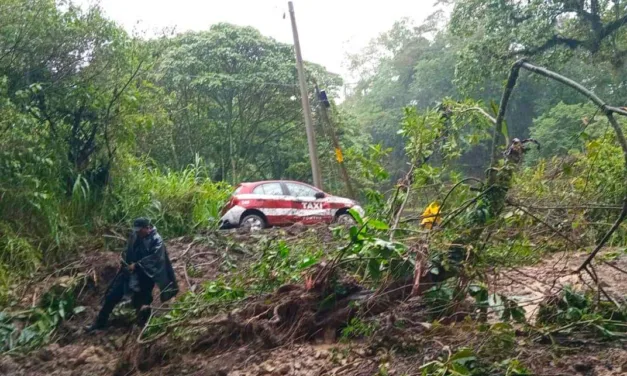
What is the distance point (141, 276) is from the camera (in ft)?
27.8

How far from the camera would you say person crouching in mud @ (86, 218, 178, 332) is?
329 inches

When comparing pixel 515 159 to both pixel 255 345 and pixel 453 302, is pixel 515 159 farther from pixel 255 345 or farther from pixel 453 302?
pixel 255 345

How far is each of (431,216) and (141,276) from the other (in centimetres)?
388

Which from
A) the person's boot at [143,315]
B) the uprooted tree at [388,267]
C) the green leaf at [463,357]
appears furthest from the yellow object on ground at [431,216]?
the person's boot at [143,315]

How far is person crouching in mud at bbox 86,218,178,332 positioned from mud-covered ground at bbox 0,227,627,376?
269mm

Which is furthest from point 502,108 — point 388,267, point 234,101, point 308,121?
point 234,101

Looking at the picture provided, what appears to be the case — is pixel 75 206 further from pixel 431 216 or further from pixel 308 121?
pixel 308 121

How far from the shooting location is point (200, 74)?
→ 25.0 meters

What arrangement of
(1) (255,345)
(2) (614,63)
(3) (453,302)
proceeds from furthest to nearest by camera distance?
(2) (614,63) → (1) (255,345) → (3) (453,302)

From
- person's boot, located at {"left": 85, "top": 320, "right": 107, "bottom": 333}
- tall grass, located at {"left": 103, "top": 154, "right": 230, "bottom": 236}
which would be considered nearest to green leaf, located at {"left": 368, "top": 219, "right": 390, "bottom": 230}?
person's boot, located at {"left": 85, "top": 320, "right": 107, "bottom": 333}

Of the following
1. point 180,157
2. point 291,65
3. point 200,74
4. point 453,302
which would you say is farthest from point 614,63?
point 453,302

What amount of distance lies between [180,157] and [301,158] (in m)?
4.75

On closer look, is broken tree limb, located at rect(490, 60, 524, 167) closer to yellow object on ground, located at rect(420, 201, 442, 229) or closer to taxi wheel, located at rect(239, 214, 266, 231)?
yellow object on ground, located at rect(420, 201, 442, 229)

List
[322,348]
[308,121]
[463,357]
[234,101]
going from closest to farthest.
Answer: [463,357], [322,348], [308,121], [234,101]
